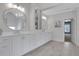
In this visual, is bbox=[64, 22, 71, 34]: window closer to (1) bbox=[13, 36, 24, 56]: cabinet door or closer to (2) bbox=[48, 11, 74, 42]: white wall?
(2) bbox=[48, 11, 74, 42]: white wall

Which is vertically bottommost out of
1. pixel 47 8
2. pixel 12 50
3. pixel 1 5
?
pixel 12 50

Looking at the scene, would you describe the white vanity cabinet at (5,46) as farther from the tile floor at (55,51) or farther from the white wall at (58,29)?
the white wall at (58,29)

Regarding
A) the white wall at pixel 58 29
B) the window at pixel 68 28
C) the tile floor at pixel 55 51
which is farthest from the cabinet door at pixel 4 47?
the window at pixel 68 28

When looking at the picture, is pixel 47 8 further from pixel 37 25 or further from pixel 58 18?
pixel 58 18

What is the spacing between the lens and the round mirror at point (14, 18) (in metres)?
3.21

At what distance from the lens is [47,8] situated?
5.65 meters

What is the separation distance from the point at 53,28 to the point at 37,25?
228 cm

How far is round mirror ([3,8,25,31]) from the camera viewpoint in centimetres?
321

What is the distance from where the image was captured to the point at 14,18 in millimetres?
3641

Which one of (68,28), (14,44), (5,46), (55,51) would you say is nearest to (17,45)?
(14,44)

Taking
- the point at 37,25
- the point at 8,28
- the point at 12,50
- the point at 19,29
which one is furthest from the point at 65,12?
the point at 12,50

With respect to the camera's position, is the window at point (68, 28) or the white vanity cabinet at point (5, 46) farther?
the window at point (68, 28)

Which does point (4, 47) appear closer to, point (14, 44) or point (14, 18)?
point (14, 44)

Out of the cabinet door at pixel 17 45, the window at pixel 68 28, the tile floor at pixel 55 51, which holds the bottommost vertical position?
the tile floor at pixel 55 51
